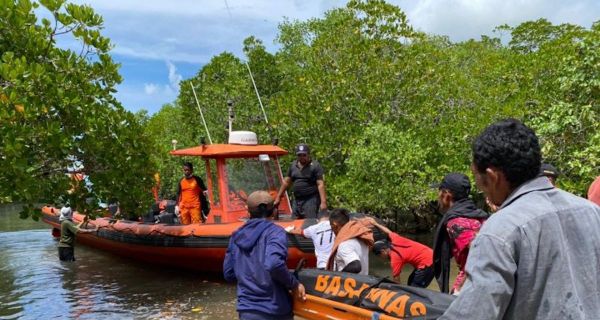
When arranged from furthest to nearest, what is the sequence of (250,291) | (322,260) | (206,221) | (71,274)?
(71,274) → (206,221) → (322,260) → (250,291)

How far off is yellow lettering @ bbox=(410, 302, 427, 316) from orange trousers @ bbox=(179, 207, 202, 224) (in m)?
6.44

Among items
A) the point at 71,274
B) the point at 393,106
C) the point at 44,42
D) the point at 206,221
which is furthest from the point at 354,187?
the point at 44,42

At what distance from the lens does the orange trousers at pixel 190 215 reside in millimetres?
9180

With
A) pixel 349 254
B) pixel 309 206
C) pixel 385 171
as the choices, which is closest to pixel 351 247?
pixel 349 254

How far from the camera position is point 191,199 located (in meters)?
9.17

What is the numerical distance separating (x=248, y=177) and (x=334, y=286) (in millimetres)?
5171

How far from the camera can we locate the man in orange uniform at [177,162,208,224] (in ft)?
30.0

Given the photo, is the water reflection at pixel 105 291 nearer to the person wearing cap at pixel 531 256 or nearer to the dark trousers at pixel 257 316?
the dark trousers at pixel 257 316

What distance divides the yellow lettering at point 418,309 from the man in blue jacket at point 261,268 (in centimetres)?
71

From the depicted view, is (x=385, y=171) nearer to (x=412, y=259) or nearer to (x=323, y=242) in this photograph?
(x=323, y=242)

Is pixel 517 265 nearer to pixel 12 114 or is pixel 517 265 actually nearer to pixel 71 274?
pixel 12 114

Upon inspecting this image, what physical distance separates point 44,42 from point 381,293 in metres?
4.86

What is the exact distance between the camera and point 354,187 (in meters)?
10.9

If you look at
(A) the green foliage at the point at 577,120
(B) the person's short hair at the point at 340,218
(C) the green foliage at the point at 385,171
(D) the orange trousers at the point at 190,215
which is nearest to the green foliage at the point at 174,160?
(C) the green foliage at the point at 385,171
